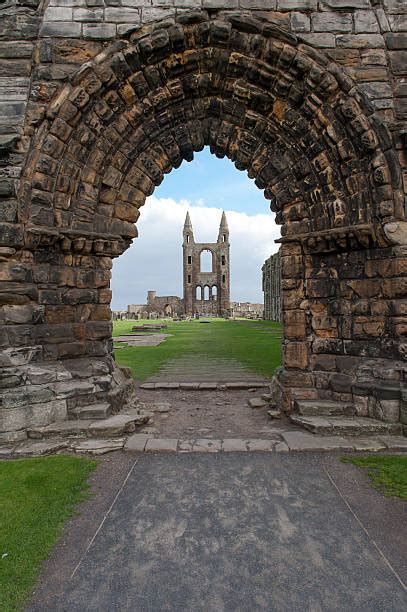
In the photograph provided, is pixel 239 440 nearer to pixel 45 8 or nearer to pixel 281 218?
pixel 281 218

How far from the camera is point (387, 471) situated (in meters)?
3.71

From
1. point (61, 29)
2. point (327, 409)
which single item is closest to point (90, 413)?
point (327, 409)

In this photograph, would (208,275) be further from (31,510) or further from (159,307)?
(31,510)

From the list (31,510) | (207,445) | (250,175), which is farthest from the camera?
(250,175)

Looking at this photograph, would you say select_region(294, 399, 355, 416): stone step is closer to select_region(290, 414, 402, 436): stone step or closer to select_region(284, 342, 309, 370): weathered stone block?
select_region(290, 414, 402, 436): stone step

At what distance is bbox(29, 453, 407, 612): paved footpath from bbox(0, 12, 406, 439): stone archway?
7.16 feet

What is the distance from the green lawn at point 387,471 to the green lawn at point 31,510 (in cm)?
302

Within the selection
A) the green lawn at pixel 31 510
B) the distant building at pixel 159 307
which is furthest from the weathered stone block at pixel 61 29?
the distant building at pixel 159 307

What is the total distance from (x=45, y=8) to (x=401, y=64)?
5.85m

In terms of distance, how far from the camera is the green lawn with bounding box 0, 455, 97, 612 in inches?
89.0

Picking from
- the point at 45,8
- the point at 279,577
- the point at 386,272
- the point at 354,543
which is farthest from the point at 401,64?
the point at 279,577

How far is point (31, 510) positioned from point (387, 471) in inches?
144

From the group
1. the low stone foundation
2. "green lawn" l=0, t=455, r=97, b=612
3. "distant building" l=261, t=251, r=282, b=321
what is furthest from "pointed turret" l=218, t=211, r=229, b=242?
"green lawn" l=0, t=455, r=97, b=612

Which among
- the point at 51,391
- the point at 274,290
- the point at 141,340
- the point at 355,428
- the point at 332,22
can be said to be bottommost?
the point at 141,340
